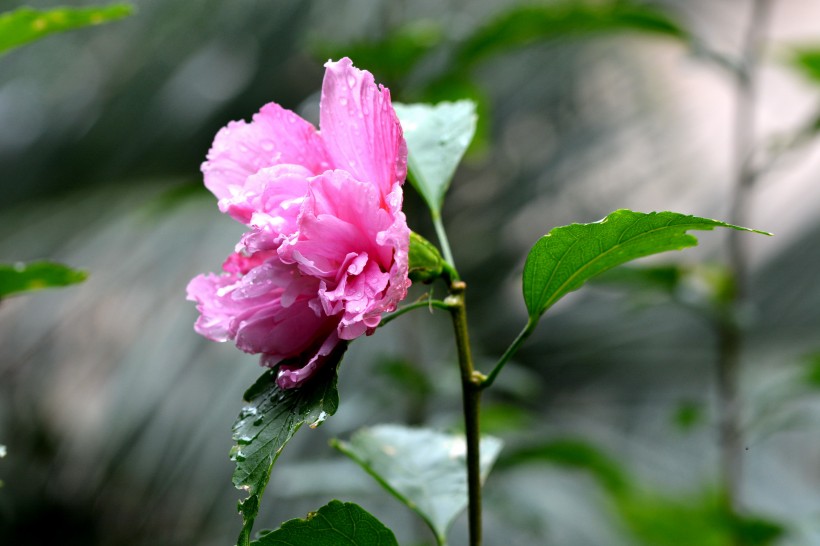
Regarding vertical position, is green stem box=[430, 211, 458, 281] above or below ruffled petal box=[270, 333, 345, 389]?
above

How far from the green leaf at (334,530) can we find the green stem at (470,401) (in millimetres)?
37

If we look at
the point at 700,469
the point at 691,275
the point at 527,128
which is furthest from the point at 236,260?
the point at 527,128

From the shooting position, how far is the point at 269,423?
0.32 meters

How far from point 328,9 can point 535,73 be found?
0.64m

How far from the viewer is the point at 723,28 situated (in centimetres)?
241

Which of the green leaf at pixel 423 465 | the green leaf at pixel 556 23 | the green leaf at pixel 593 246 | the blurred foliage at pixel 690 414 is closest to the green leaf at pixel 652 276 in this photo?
the blurred foliage at pixel 690 414

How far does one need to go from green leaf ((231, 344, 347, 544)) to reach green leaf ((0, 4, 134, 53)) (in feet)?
0.89

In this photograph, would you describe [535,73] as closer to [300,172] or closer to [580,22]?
[580,22]

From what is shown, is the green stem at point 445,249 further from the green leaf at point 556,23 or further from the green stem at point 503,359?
the green leaf at point 556,23

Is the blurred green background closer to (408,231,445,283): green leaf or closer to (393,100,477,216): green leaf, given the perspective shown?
(393,100,477,216): green leaf

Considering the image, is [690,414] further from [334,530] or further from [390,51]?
[334,530]

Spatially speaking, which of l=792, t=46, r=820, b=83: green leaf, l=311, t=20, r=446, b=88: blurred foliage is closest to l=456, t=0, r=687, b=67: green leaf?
l=311, t=20, r=446, b=88: blurred foliage

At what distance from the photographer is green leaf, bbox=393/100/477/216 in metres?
0.45

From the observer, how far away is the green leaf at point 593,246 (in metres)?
0.33
